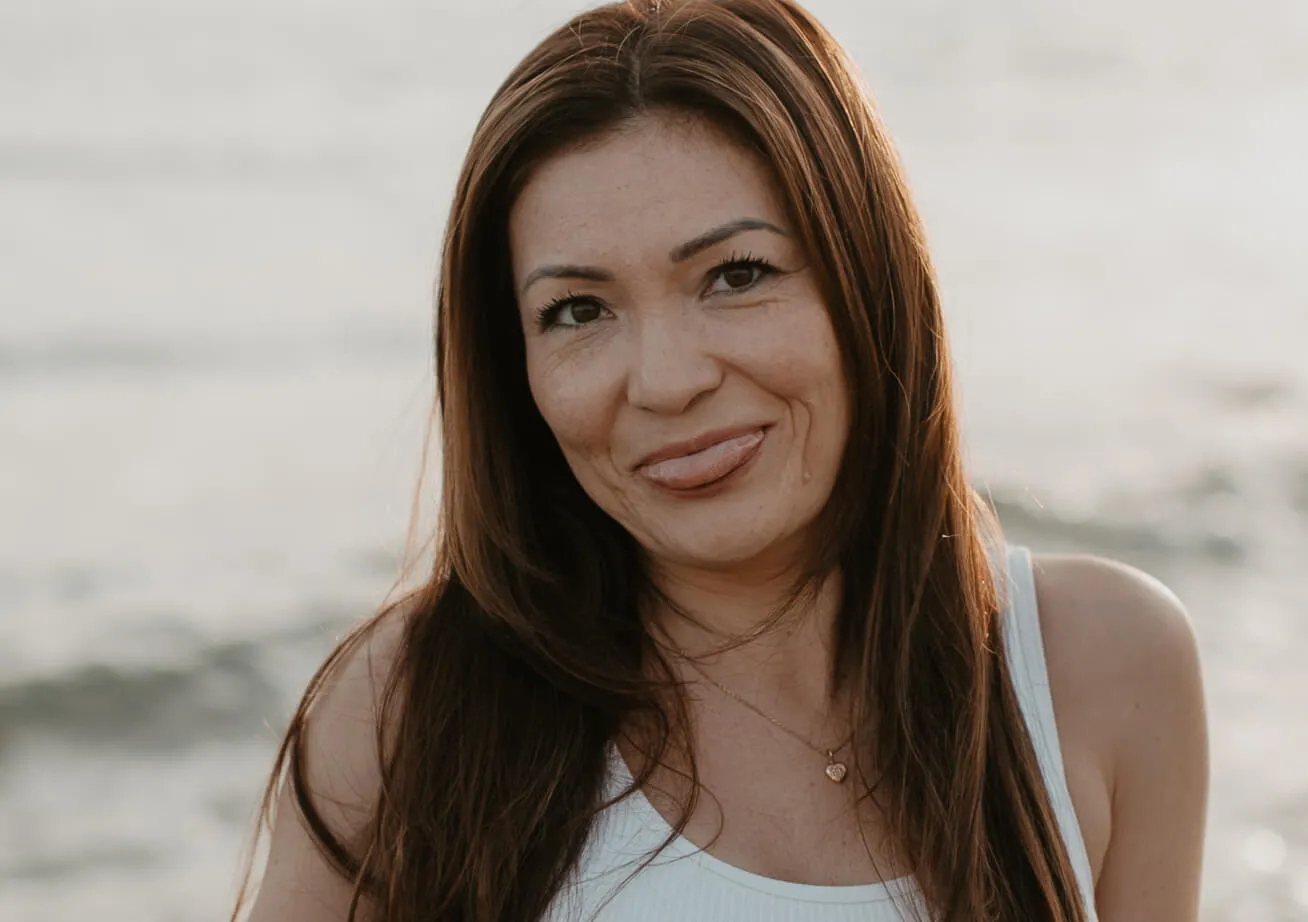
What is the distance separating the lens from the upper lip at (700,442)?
117 inches

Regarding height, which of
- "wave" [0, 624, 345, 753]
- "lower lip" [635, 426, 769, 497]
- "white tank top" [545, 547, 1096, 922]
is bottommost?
"white tank top" [545, 547, 1096, 922]

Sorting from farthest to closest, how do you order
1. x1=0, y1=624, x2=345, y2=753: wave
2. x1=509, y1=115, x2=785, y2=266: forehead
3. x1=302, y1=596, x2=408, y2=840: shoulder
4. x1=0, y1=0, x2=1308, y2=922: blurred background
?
x1=0, y1=624, x2=345, y2=753: wave → x1=0, y1=0, x2=1308, y2=922: blurred background → x1=302, y1=596, x2=408, y2=840: shoulder → x1=509, y1=115, x2=785, y2=266: forehead

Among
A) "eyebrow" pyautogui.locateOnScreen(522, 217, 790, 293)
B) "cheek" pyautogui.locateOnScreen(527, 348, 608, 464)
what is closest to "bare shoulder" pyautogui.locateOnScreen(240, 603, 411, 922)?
"cheek" pyautogui.locateOnScreen(527, 348, 608, 464)

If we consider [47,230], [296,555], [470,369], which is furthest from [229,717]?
[47,230]

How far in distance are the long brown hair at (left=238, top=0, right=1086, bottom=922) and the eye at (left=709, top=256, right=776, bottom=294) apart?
9 cm

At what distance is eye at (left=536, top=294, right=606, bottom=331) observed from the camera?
301 centimetres

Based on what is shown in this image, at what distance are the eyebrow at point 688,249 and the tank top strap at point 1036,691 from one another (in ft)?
2.56

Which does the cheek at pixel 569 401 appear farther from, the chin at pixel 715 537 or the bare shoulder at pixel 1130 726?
the bare shoulder at pixel 1130 726

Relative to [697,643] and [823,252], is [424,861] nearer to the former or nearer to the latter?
[697,643]

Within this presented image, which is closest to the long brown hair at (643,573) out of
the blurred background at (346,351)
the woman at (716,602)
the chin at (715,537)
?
the woman at (716,602)

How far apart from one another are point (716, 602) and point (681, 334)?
22.3 inches

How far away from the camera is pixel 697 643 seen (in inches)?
131

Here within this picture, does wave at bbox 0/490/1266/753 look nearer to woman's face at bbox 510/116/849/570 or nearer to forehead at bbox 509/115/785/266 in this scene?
woman's face at bbox 510/116/849/570

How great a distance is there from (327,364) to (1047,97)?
7.75 meters
